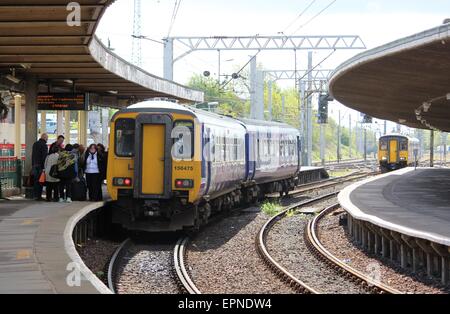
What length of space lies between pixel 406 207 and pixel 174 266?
7.82 meters

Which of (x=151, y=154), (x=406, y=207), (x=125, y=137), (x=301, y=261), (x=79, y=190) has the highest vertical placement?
(x=125, y=137)

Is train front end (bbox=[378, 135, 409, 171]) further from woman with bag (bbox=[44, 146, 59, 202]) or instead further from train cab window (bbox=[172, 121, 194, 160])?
train cab window (bbox=[172, 121, 194, 160])

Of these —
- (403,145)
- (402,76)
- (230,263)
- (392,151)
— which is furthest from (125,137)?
(403,145)

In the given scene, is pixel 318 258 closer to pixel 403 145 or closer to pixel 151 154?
pixel 151 154

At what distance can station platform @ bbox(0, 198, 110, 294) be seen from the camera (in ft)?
28.1

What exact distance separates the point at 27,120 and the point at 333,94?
1217cm

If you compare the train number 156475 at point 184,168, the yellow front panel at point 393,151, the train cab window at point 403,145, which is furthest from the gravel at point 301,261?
the train cab window at point 403,145

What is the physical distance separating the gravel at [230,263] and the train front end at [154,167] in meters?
0.94

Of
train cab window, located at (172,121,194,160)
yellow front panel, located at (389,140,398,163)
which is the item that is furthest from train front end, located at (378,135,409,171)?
train cab window, located at (172,121,194,160)

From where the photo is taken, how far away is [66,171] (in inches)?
683

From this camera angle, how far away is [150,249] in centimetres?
1541

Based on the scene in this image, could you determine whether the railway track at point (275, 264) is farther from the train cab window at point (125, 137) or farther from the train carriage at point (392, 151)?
the train carriage at point (392, 151)

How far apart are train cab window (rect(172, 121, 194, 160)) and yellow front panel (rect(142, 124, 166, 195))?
0.80ft
